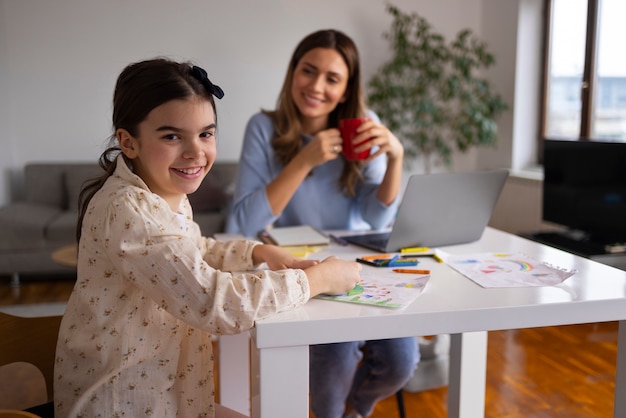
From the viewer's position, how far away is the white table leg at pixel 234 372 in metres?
1.63

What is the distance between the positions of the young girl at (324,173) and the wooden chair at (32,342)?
64 cm

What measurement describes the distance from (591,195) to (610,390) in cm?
120

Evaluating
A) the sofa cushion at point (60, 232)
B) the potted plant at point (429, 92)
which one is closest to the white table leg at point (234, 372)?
the sofa cushion at point (60, 232)

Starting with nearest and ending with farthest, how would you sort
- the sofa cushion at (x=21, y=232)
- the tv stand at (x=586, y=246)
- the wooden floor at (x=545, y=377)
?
the wooden floor at (x=545, y=377) < the tv stand at (x=586, y=246) < the sofa cushion at (x=21, y=232)

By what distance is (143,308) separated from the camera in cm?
98

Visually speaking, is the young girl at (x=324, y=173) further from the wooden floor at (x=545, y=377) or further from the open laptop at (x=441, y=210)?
the wooden floor at (x=545, y=377)

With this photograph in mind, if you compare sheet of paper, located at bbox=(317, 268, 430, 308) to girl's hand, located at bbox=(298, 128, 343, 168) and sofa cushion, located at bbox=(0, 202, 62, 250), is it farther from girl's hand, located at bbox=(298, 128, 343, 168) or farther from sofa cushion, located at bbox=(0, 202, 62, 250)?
sofa cushion, located at bbox=(0, 202, 62, 250)

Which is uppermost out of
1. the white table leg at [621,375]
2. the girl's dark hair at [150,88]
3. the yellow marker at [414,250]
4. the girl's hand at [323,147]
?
the girl's dark hair at [150,88]

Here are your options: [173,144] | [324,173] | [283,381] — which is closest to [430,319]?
[283,381]

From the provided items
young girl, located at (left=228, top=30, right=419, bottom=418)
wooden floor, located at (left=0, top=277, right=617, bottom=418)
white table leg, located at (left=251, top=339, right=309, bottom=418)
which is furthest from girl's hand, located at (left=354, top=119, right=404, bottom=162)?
wooden floor, located at (left=0, top=277, right=617, bottom=418)

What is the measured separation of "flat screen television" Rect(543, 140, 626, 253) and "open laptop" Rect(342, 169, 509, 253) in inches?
73.9

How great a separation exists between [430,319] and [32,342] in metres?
0.73

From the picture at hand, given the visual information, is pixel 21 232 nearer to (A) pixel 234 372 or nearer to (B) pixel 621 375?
(A) pixel 234 372

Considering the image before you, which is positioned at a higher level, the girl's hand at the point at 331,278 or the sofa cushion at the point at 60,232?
the girl's hand at the point at 331,278
